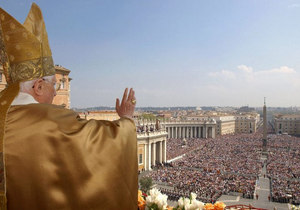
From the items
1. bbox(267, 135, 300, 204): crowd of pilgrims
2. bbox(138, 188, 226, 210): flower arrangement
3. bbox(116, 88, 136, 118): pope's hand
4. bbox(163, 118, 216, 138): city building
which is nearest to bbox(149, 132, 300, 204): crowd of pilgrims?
bbox(267, 135, 300, 204): crowd of pilgrims

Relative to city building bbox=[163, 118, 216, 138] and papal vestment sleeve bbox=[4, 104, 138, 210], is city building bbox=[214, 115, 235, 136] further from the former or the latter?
papal vestment sleeve bbox=[4, 104, 138, 210]

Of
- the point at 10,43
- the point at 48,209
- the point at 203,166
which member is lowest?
the point at 203,166

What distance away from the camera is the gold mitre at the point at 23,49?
2.12 m

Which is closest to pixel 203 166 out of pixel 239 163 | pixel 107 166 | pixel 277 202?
pixel 239 163

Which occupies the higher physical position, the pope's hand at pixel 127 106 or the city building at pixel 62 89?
the city building at pixel 62 89

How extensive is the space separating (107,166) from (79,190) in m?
0.25

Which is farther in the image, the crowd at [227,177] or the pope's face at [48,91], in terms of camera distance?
the crowd at [227,177]

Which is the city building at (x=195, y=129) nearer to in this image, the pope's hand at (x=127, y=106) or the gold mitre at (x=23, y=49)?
the pope's hand at (x=127, y=106)

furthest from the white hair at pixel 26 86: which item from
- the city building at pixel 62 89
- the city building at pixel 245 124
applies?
the city building at pixel 245 124

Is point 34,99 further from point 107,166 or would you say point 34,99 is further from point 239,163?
point 239,163

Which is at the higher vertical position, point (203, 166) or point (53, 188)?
point (53, 188)

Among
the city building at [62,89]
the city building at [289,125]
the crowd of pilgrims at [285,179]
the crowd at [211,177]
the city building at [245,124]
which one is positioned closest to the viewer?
the crowd of pilgrims at [285,179]

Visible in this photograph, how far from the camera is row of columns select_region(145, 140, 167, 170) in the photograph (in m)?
32.8

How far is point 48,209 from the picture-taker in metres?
1.70
